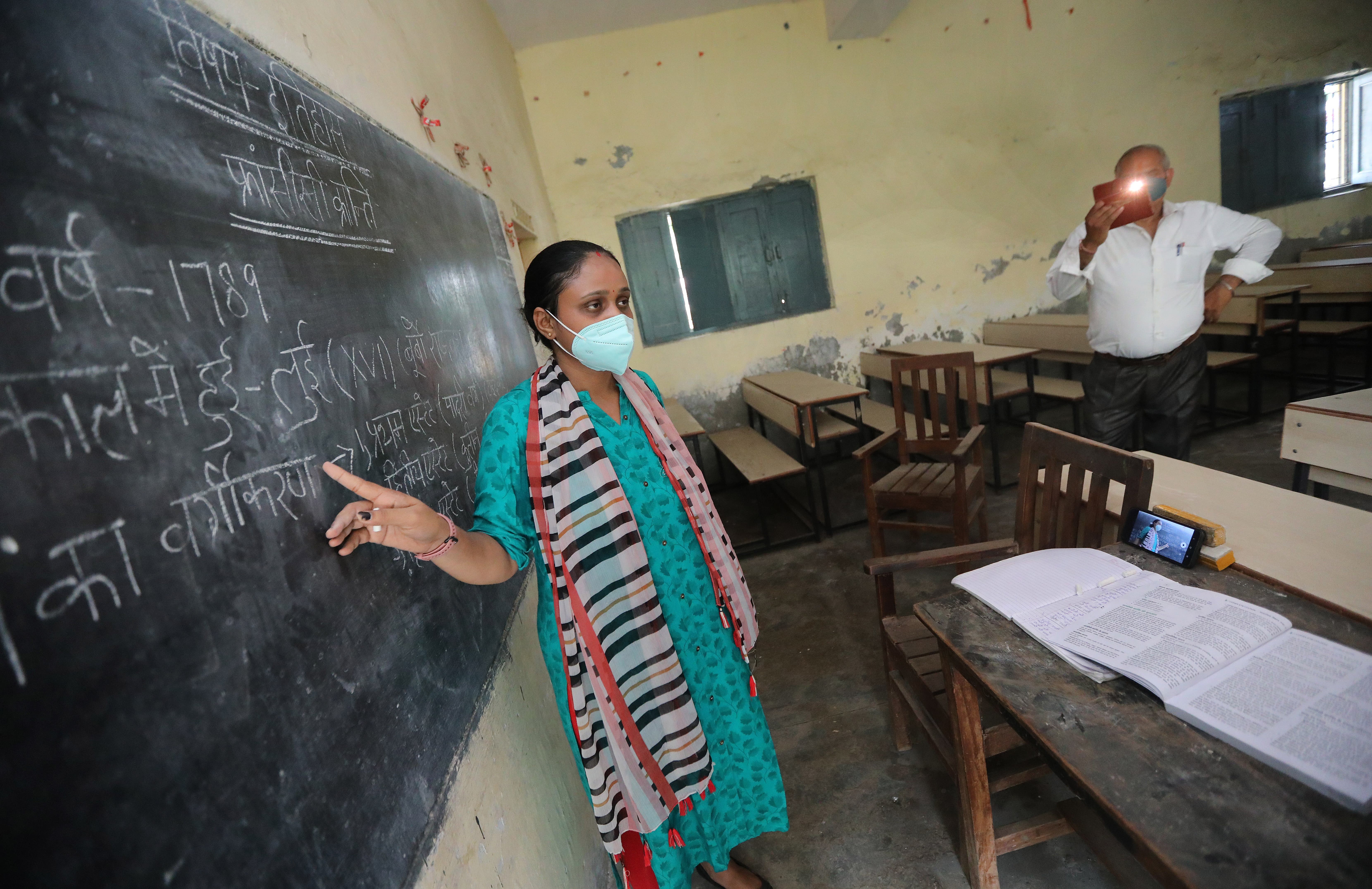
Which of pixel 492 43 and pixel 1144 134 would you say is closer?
pixel 492 43

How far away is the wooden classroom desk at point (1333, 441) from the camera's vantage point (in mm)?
1764

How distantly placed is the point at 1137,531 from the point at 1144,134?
558cm

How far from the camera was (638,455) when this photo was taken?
1.35m

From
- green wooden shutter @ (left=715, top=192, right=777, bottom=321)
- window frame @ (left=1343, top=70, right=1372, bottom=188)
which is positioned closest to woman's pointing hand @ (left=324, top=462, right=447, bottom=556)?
green wooden shutter @ (left=715, top=192, right=777, bottom=321)

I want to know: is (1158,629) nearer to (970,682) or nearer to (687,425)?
(970,682)

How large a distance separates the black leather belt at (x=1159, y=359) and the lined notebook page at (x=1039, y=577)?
1799 mm

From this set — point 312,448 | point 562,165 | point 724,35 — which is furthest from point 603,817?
point 724,35

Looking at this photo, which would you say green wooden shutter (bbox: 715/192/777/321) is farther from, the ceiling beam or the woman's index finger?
the woman's index finger

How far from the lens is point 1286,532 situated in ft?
4.39

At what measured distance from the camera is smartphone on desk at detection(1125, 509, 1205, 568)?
120 centimetres

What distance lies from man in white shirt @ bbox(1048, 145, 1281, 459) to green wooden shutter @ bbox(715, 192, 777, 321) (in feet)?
8.49

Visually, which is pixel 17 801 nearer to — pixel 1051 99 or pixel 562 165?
pixel 562 165

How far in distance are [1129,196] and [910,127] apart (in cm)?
301

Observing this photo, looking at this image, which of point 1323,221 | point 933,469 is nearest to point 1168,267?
point 933,469
